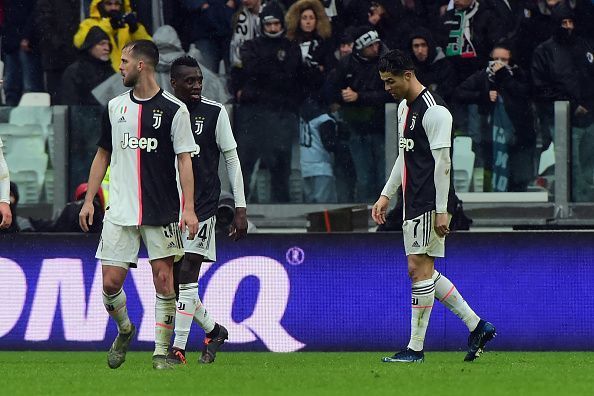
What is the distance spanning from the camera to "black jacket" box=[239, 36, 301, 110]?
57.1 feet

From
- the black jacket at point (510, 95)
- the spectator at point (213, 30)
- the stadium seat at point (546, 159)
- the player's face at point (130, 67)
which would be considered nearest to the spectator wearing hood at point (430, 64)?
the black jacket at point (510, 95)

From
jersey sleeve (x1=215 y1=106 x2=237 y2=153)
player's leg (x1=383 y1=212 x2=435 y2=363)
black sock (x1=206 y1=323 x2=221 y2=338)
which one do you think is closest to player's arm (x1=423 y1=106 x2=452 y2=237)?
player's leg (x1=383 y1=212 x2=435 y2=363)

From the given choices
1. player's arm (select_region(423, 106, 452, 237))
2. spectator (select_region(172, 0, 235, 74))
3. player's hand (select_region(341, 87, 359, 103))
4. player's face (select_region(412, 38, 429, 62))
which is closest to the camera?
player's arm (select_region(423, 106, 452, 237))

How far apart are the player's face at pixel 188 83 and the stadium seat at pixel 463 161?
5042mm

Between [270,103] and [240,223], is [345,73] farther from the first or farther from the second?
[240,223]

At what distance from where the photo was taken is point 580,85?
1686 cm

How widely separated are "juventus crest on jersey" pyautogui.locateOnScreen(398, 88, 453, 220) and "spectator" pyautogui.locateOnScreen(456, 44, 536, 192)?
488 cm

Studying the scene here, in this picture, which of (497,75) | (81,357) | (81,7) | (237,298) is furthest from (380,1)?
(81,357)

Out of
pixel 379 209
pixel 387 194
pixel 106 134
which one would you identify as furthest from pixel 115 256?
pixel 387 194

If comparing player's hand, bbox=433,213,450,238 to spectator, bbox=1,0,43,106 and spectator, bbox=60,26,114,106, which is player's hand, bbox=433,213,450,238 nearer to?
spectator, bbox=60,26,114,106

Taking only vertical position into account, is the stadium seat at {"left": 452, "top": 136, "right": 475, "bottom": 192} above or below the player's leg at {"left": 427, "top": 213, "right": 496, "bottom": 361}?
above

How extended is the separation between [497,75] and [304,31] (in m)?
2.40

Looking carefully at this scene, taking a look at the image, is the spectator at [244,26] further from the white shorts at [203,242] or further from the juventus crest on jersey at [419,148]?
the juventus crest on jersey at [419,148]

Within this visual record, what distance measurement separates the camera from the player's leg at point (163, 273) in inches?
427
